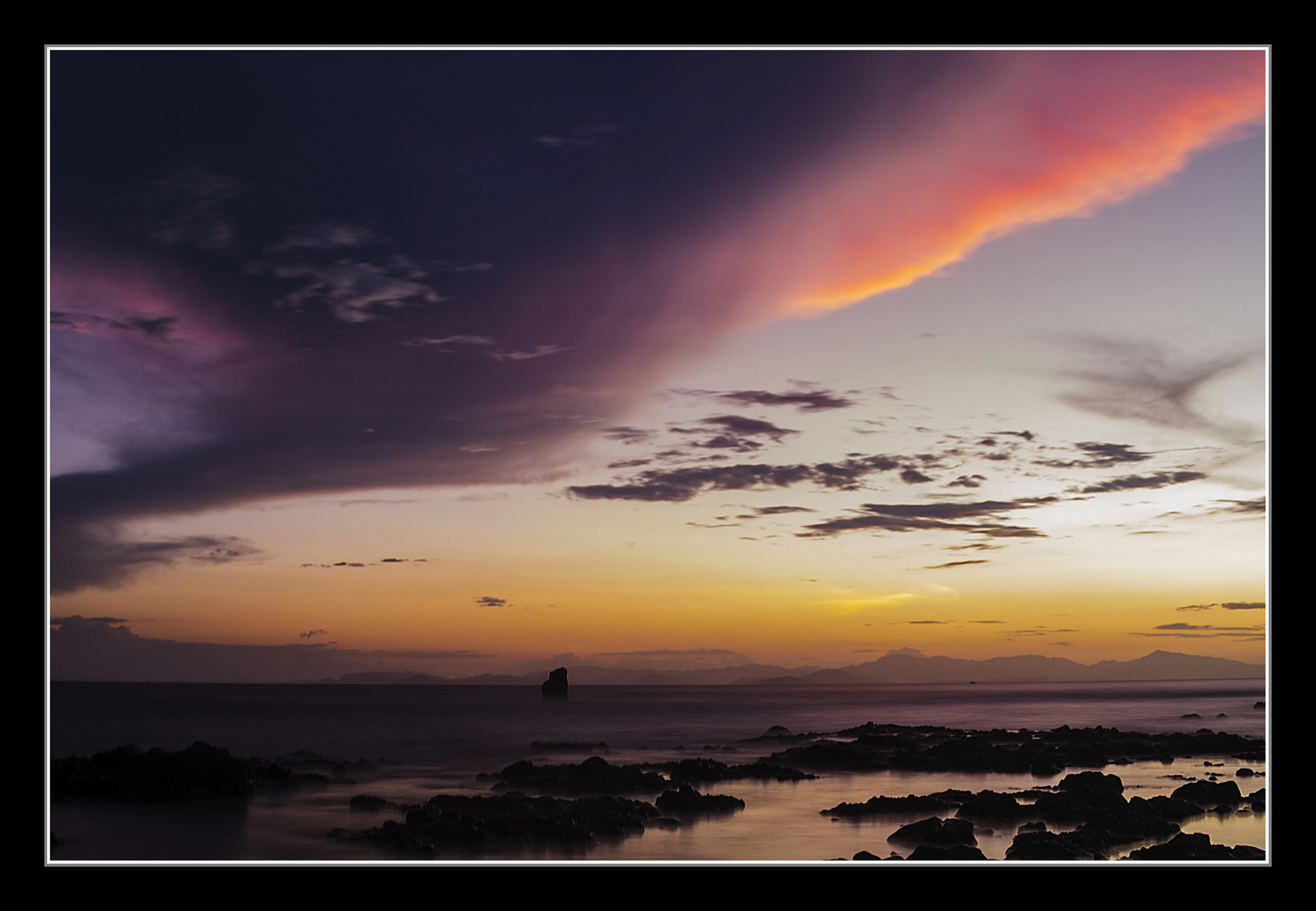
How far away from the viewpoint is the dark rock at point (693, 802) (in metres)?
15.1

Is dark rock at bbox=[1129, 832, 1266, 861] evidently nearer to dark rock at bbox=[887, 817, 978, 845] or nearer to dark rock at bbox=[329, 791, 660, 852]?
dark rock at bbox=[887, 817, 978, 845]

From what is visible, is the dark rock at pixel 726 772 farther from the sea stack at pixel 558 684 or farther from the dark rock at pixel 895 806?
the sea stack at pixel 558 684

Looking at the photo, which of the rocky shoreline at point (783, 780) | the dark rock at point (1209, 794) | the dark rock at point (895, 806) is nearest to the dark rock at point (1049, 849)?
the rocky shoreline at point (783, 780)

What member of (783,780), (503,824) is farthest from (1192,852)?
(783,780)

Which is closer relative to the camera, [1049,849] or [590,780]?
[1049,849]

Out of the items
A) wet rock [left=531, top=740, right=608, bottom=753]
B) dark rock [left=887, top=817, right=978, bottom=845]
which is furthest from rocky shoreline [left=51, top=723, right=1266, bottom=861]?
wet rock [left=531, top=740, right=608, bottom=753]

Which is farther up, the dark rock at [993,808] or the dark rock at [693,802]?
the dark rock at [993,808]

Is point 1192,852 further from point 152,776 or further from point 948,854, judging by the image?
point 152,776

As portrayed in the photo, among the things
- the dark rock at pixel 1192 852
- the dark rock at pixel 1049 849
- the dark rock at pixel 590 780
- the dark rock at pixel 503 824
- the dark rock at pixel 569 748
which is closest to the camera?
the dark rock at pixel 1192 852

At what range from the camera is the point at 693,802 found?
15.4 metres

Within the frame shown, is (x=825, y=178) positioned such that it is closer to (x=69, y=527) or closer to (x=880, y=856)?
(x=880, y=856)
